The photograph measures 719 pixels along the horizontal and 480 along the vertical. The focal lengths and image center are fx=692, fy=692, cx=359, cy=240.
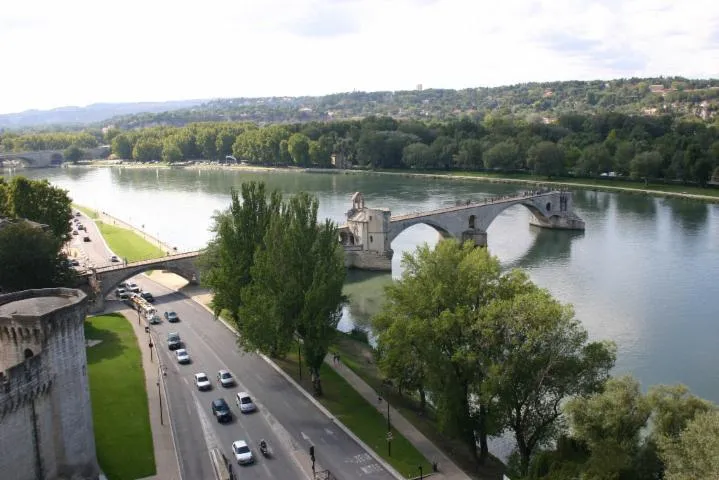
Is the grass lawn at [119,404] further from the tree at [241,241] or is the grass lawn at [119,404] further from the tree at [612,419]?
the tree at [612,419]

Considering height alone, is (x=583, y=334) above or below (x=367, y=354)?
Answer: above

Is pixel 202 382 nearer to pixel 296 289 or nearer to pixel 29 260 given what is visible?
pixel 296 289

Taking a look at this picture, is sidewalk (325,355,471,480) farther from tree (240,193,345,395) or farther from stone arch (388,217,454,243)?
stone arch (388,217,454,243)

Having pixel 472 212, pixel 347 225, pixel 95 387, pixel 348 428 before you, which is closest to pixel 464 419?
pixel 348 428

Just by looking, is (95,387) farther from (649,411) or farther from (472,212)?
(472,212)

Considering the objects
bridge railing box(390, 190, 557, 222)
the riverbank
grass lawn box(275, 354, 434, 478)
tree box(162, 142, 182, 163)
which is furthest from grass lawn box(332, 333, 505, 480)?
tree box(162, 142, 182, 163)

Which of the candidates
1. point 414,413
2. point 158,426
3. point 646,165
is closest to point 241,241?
point 158,426

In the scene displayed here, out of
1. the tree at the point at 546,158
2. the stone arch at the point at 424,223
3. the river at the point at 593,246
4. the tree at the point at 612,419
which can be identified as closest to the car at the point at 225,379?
the river at the point at 593,246
